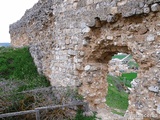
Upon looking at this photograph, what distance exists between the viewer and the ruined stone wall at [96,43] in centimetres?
356

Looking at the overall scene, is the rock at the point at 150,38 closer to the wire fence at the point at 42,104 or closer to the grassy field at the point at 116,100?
the wire fence at the point at 42,104

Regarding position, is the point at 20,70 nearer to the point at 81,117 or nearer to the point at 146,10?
the point at 81,117

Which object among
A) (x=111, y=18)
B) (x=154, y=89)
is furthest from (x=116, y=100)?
(x=154, y=89)

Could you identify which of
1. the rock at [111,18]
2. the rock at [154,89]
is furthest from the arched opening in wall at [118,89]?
the rock at [111,18]

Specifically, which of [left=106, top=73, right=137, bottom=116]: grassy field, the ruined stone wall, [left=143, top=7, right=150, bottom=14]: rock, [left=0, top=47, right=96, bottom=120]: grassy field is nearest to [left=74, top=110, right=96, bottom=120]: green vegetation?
the ruined stone wall

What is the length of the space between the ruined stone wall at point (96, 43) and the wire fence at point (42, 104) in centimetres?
31

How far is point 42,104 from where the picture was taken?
507 centimetres

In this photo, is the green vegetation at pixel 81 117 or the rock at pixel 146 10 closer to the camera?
the rock at pixel 146 10

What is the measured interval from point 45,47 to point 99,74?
93.1 inches

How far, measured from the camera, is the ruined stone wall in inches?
140

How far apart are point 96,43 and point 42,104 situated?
6.43ft

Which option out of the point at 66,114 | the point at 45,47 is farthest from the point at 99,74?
the point at 45,47

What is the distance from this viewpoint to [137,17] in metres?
3.77

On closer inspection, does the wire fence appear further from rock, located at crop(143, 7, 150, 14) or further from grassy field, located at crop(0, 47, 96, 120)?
rock, located at crop(143, 7, 150, 14)
